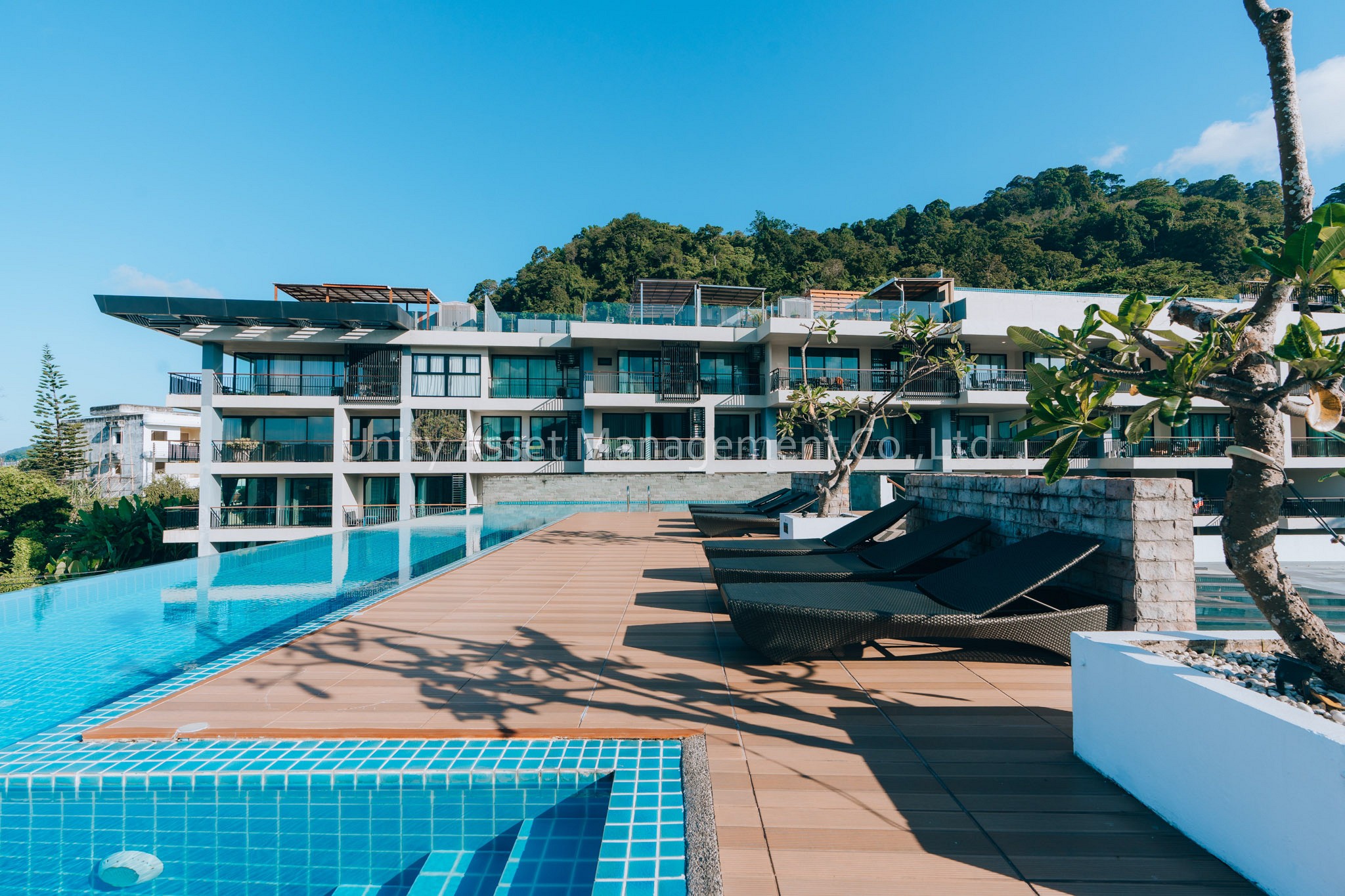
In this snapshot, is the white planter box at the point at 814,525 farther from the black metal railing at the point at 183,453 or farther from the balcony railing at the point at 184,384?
the balcony railing at the point at 184,384

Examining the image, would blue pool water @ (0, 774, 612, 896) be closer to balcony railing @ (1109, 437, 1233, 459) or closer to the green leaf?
the green leaf

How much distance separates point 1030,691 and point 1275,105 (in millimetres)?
2672

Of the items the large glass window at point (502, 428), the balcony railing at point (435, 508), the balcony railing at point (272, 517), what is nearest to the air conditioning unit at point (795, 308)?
the large glass window at point (502, 428)

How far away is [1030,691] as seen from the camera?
3312 mm

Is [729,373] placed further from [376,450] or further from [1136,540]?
[1136,540]

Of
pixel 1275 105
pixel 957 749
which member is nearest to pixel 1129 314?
pixel 1275 105

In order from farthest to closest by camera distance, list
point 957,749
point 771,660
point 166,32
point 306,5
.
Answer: point 306,5 < point 166,32 < point 771,660 < point 957,749

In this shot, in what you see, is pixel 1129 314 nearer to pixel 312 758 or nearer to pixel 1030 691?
pixel 1030 691

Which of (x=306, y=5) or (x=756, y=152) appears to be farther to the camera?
(x=756, y=152)

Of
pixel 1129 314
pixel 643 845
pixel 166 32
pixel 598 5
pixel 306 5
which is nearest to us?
pixel 643 845

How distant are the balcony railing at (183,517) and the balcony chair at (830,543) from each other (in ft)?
67.9

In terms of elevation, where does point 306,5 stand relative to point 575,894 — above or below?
above

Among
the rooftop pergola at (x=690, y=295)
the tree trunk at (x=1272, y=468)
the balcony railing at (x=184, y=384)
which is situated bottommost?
the tree trunk at (x=1272, y=468)

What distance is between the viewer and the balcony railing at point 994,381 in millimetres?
21594
